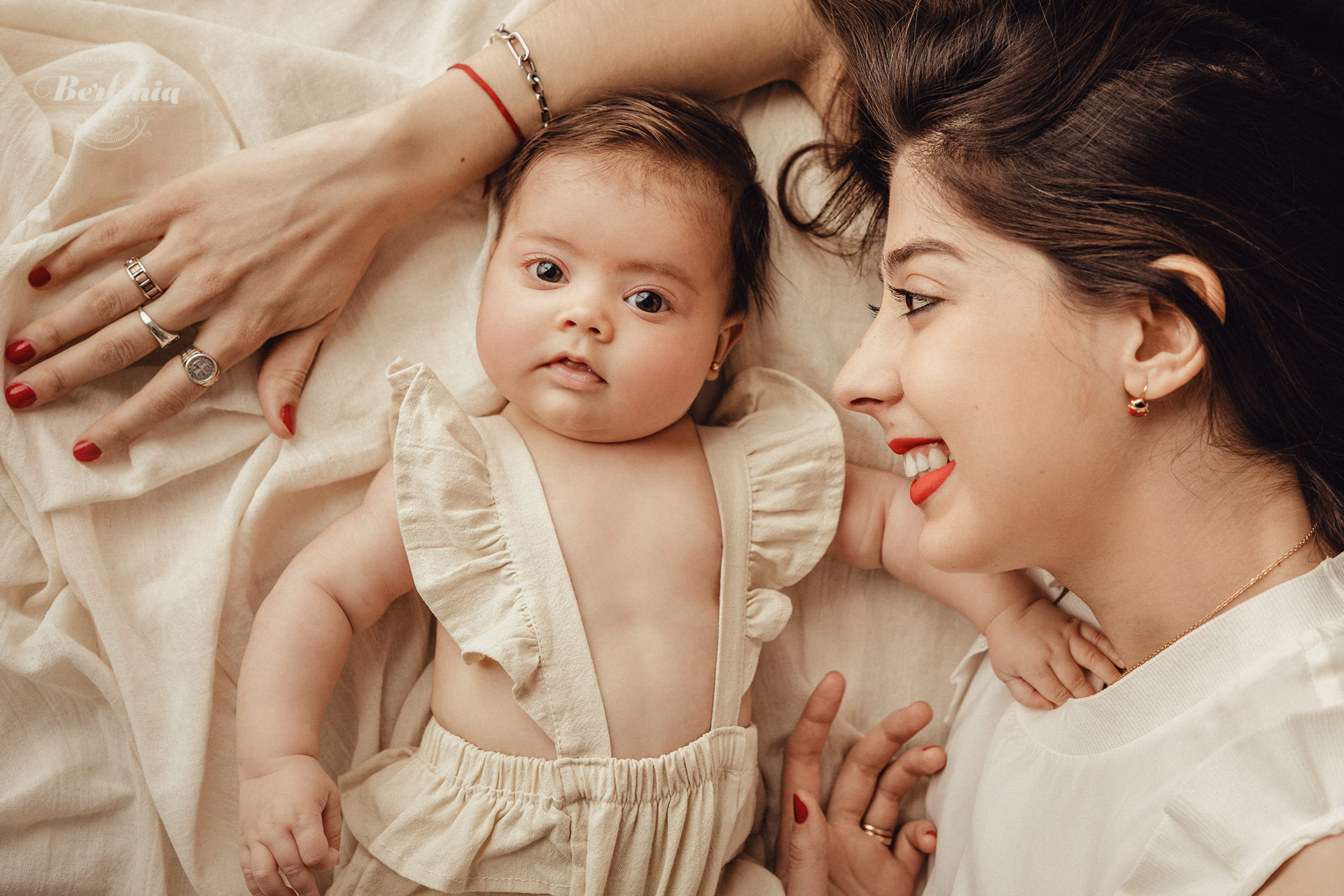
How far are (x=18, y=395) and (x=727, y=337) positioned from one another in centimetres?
116

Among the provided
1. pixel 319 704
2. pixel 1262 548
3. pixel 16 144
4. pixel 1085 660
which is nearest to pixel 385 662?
pixel 319 704

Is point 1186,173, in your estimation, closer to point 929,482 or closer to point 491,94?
point 929,482

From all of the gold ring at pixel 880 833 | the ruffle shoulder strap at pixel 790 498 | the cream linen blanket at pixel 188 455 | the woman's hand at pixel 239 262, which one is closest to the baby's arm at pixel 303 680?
the cream linen blanket at pixel 188 455

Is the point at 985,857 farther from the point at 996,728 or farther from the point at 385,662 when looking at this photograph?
the point at 385,662

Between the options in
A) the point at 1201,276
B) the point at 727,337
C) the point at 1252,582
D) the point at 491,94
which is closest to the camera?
the point at 1201,276

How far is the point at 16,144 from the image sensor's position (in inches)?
54.9

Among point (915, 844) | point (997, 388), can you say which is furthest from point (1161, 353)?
point (915, 844)

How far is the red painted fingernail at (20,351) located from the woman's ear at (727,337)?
3.58ft

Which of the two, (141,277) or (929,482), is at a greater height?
(141,277)

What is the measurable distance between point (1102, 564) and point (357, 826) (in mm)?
1213

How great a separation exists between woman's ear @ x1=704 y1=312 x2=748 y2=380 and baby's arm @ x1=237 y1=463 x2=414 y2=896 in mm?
623

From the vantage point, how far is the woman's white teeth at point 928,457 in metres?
1.29

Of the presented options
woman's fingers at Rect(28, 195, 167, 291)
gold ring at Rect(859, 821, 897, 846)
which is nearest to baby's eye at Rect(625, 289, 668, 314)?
woman's fingers at Rect(28, 195, 167, 291)

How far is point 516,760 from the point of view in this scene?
1360 mm
